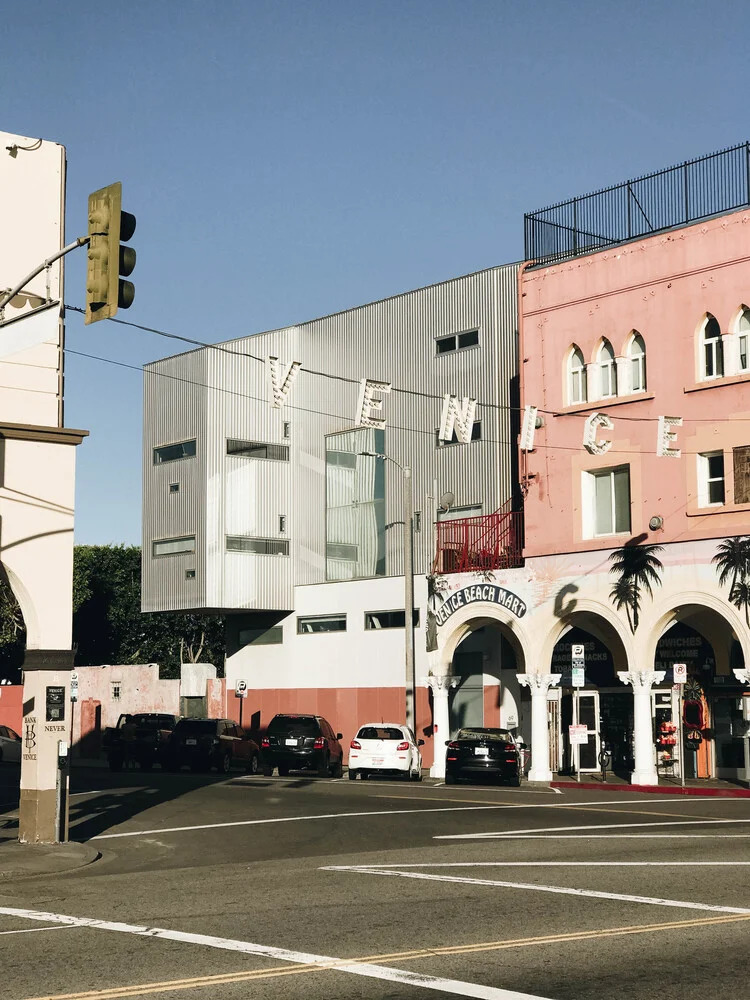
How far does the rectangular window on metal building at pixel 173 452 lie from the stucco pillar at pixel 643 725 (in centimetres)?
2020

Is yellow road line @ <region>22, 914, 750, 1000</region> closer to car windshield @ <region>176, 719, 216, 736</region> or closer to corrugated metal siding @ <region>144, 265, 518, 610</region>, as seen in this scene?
car windshield @ <region>176, 719, 216, 736</region>

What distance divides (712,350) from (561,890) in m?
23.5

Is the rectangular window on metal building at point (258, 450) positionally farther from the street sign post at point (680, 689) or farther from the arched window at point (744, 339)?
the arched window at point (744, 339)

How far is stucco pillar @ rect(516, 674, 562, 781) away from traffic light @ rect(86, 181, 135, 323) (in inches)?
1035

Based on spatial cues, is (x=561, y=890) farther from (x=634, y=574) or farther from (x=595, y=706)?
(x=595, y=706)

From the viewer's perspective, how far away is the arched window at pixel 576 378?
3831 cm

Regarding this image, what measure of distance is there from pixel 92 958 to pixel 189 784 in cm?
2487

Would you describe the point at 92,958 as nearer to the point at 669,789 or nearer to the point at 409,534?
the point at 669,789

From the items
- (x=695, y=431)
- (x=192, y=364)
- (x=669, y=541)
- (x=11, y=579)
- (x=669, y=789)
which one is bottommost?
(x=669, y=789)

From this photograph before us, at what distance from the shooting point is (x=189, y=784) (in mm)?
34906

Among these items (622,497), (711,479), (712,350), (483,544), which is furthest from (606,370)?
(483,544)

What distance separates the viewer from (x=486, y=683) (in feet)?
142

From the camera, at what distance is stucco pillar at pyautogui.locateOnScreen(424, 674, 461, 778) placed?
130 feet

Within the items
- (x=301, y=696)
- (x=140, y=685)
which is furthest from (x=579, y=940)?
(x=140, y=685)
